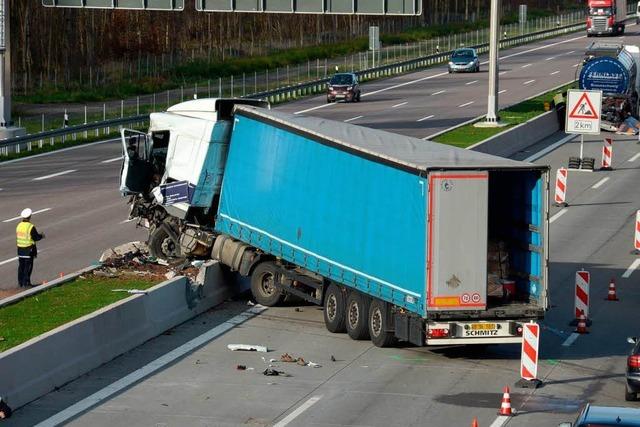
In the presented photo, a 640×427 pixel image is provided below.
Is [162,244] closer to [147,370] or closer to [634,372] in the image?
[147,370]

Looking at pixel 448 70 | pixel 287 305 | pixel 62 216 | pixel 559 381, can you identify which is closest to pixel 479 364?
pixel 559 381

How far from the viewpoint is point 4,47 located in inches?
2030

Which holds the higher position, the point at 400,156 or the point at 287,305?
the point at 400,156

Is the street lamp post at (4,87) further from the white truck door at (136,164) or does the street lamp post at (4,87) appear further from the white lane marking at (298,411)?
the white lane marking at (298,411)

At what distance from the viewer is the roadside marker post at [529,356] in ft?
65.5

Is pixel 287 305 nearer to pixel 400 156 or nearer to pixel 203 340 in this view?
pixel 203 340

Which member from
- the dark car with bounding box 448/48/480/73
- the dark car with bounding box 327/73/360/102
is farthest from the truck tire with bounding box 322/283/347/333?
the dark car with bounding box 448/48/480/73

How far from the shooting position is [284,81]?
79.3m

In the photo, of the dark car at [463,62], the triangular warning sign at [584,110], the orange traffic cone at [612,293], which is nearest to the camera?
the orange traffic cone at [612,293]

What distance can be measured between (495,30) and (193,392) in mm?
34136

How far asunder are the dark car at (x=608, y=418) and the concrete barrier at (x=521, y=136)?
1127 inches

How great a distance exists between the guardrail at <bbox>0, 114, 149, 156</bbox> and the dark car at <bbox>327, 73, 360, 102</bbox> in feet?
45.3

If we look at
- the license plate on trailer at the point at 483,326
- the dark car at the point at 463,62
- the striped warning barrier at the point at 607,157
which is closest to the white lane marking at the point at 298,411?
the license plate on trailer at the point at 483,326

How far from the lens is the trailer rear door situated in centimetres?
2078
